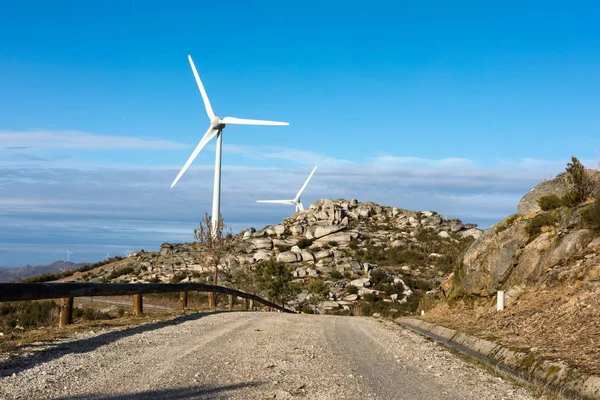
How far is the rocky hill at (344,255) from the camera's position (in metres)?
56.4

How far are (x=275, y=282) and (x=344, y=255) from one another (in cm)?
3239

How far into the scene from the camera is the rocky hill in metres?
56.4

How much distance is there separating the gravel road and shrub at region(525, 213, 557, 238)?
7.65 meters

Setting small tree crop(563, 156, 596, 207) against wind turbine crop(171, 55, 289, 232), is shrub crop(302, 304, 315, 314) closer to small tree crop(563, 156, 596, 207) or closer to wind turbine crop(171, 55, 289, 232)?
wind turbine crop(171, 55, 289, 232)

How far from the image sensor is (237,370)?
822 centimetres

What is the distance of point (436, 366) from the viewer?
31.7 ft

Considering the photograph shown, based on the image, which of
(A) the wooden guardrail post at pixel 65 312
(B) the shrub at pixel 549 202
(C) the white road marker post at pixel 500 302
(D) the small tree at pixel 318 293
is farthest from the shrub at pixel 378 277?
(A) the wooden guardrail post at pixel 65 312

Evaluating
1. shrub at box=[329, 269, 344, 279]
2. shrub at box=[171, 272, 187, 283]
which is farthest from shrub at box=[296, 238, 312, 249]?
shrub at box=[171, 272, 187, 283]

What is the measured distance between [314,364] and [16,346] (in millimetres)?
4861

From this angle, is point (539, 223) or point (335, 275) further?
point (335, 275)

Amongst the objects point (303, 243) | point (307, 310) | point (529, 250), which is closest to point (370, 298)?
point (307, 310)

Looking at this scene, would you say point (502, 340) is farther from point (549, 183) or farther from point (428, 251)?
point (428, 251)

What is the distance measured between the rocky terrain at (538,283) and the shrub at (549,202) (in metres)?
0.04

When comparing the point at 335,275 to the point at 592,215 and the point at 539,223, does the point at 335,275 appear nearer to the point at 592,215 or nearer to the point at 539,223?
the point at 539,223
